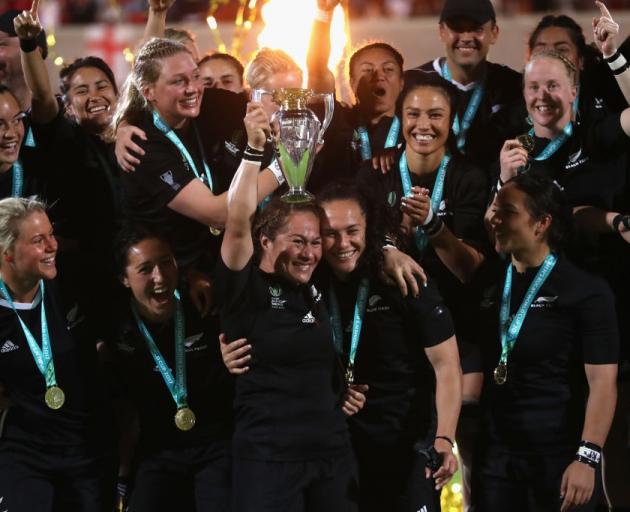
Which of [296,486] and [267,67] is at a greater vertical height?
[267,67]

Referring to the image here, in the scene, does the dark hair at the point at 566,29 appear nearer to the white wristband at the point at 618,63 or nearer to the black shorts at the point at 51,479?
the white wristband at the point at 618,63

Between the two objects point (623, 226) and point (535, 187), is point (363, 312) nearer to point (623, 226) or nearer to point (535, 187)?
point (535, 187)

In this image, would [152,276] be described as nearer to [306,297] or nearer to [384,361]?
[306,297]

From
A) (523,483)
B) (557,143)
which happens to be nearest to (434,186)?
(557,143)

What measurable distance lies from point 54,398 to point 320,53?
196 cm

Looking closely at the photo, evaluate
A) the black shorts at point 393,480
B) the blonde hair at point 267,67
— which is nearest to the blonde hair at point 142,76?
the blonde hair at point 267,67

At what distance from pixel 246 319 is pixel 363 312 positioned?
0.53 metres

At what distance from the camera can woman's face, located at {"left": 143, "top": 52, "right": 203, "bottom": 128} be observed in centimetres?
469

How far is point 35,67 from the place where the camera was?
487 centimetres

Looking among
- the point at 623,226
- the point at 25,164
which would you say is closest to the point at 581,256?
the point at 623,226

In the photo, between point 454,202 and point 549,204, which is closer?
point 549,204

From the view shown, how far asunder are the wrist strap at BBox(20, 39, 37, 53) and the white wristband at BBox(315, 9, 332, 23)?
4.16ft

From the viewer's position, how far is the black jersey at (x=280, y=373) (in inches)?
163

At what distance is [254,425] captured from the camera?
13.7ft
